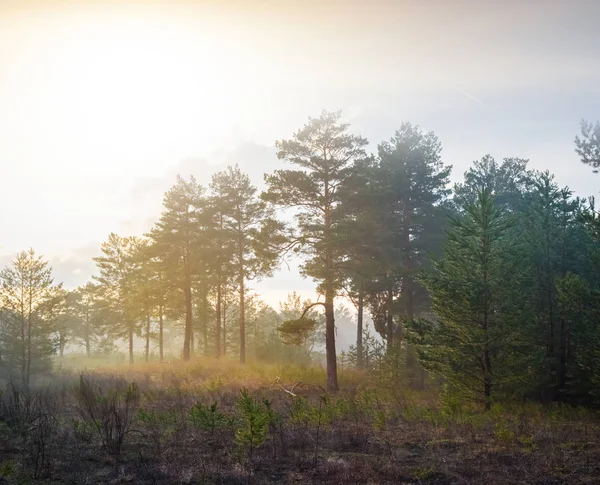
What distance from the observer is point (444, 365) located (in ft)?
46.7

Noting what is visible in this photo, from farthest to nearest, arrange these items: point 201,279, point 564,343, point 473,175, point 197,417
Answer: point 201,279 < point 473,175 < point 564,343 < point 197,417

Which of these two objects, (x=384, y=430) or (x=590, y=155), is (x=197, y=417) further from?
(x=590, y=155)

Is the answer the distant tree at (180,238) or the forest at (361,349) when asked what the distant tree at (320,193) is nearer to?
the forest at (361,349)

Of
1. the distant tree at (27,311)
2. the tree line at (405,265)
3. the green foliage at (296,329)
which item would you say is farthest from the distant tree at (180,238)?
the green foliage at (296,329)

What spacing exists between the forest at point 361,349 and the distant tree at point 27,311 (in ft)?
0.49

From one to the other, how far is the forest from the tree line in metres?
0.10

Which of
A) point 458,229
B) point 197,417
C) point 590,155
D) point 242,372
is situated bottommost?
point 242,372

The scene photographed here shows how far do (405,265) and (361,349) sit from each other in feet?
24.9

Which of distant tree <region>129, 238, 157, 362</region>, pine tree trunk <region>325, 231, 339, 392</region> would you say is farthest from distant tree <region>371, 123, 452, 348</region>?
distant tree <region>129, 238, 157, 362</region>

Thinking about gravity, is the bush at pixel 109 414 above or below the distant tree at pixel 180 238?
below

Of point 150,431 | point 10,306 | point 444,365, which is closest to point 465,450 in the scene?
point 444,365

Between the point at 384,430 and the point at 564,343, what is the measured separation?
11223mm

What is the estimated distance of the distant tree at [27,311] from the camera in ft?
96.7

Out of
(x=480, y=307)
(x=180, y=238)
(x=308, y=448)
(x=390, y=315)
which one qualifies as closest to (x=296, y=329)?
(x=390, y=315)
